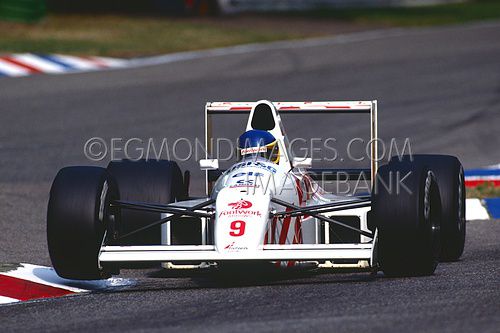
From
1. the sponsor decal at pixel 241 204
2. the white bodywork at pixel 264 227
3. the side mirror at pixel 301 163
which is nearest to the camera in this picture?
the white bodywork at pixel 264 227

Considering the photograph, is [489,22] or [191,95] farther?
[489,22]

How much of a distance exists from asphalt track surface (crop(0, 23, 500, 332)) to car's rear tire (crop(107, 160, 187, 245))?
28 centimetres

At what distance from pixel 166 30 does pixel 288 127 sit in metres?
8.59

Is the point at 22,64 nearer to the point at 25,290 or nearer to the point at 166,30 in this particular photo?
the point at 166,30

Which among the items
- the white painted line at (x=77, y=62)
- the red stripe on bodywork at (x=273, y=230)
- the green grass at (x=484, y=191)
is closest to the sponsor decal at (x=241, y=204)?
the red stripe on bodywork at (x=273, y=230)

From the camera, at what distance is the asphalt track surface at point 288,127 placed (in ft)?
21.6

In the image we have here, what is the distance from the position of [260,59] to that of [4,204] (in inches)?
396

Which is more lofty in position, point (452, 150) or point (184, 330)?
point (452, 150)

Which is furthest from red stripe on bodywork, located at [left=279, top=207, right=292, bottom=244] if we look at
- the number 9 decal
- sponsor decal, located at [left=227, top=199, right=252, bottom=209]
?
the number 9 decal

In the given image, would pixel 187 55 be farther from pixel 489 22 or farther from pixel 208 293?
pixel 208 293

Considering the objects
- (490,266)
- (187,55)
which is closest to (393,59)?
(187,55)

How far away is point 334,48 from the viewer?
22.3m

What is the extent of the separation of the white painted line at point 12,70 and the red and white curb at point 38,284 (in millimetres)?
11000

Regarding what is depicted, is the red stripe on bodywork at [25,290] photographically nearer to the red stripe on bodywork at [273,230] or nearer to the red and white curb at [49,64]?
the red stripe on bodywork at [273,230]
